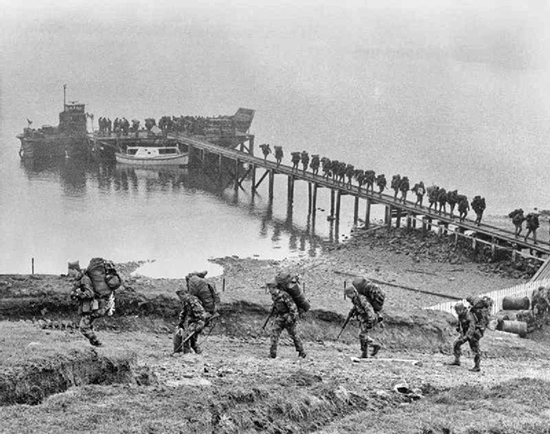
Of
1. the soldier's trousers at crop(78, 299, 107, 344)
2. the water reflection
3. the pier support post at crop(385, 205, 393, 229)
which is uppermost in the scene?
the soldier's trousers at crop(78, 299, 107, 344)

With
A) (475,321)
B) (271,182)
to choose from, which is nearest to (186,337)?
(475,321)

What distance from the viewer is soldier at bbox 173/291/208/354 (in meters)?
15.2

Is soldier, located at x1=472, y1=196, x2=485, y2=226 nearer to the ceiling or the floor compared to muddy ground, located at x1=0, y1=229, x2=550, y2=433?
nearer to the floor

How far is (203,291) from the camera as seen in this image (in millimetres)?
15406

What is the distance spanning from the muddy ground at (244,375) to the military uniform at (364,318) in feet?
1.21

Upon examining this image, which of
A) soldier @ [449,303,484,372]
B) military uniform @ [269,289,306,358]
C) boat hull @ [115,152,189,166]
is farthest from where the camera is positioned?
boat hull @ [115,152,189,166]

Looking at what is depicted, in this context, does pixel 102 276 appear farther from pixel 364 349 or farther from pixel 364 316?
pixel 364 349

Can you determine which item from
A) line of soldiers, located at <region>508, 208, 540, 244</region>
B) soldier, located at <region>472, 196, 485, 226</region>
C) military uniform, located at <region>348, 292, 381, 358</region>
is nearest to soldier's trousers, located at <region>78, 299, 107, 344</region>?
military uniform, located at <region>348, 292, 381, 358</region>

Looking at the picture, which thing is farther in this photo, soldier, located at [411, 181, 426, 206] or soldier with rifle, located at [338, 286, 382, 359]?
soldier, located at [411, 181, 426, 206]

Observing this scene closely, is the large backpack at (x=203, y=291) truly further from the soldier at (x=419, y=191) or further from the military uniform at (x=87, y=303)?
the soldier at (x=419, y=191)

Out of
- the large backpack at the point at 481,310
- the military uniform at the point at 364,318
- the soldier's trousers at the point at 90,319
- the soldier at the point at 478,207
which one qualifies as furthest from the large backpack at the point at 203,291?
the soldier at the point at 478,207

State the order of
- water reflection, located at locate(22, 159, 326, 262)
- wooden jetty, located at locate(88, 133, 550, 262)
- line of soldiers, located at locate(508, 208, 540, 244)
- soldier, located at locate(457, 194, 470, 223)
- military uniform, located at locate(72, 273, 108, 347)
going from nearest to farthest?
1. military uniform, located at locate(72, 273, 108, 347)
2. line of soldiers, located at locate(508, 208, 540, 244)
3. wooden jetty, located at locate(88, 133, 550, 262)
4. soldier, located at locate(457, 194, 470, 223)
5. water reflection, located at locate(22, 159, 326, 262)

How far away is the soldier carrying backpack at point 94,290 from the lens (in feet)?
48.9

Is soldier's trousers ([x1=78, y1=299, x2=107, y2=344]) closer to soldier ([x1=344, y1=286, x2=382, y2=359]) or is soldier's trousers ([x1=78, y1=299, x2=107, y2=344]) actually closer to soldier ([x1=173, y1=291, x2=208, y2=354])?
soldier ([x1=173, y1=291, x2=208, y2=354])
